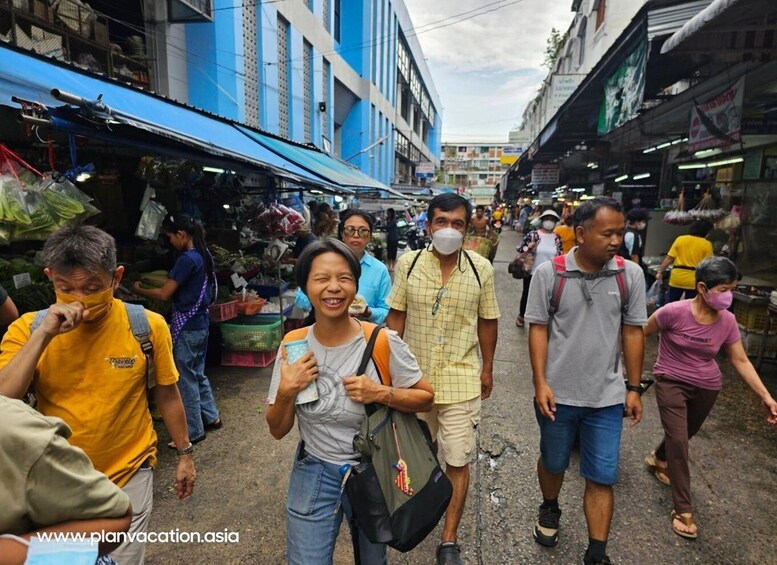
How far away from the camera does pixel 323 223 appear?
304 inches

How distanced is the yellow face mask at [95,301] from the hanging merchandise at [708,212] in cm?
874

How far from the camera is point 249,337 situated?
216 inches

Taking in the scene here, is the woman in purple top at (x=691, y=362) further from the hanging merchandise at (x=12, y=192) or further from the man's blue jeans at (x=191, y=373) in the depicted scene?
the hanging merchandise at (x=12, y=192)

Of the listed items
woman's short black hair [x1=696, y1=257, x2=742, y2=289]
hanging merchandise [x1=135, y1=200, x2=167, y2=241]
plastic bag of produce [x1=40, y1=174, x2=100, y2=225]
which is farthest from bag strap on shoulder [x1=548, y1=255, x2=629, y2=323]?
hanging merchandise [x1=135, y1=200, x2=167, y2=241]

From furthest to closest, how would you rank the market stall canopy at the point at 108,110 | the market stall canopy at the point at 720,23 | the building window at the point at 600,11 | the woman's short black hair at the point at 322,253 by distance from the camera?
the building window at the point at 600,11 < the market stall canopy at the point at 720,23 < the market stall canopy at the point at 108,110 < the woman's short black hair at the point at 322,253

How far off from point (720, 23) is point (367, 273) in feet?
→ 13.0

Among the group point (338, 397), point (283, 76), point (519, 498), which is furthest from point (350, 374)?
point (283, 76)

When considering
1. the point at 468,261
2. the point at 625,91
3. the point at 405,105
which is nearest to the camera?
the point at 468,261

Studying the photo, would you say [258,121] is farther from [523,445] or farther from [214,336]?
[523,445]

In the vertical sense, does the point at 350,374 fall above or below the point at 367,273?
below

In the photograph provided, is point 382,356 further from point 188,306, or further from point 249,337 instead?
point 249,337

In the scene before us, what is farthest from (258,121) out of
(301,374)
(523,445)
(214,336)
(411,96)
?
(411,96)

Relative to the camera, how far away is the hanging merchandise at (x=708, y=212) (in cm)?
756

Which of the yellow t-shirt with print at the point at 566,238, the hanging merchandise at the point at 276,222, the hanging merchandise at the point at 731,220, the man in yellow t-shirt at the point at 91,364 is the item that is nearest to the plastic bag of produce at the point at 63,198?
the man in yellow t-shirt at the point at 91,364
